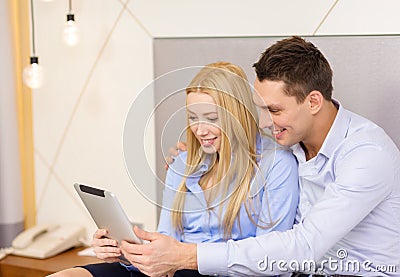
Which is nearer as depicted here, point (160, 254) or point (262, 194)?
point (160, 254)

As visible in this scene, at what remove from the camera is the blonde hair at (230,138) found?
69.8 inches

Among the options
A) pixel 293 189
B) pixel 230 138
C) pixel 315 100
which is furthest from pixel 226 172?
pixel 315 100

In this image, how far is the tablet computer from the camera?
5.46ft

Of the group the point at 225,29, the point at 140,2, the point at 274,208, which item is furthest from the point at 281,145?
the point at 140,2

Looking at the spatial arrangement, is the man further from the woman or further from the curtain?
the curtain

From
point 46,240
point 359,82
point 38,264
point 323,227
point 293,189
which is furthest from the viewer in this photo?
point 46,240

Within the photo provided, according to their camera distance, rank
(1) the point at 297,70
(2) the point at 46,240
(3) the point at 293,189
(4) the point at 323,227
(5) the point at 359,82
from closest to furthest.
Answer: (4) the point at 323,227
(1) the point at 297,70
(3) the point at 293,189
(5) the point at 359,82
(2) the point at 46,240

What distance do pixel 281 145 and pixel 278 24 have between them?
22.0 inches

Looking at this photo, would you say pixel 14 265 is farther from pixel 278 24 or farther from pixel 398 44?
pixel 398 44

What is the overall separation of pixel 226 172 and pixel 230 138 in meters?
0.10

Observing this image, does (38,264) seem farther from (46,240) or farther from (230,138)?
(230,138)

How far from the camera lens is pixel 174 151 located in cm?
190

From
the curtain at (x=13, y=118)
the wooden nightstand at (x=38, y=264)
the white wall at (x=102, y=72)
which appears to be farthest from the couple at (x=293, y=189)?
the curtain at (x=13, y=118)

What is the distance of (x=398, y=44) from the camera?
78.8 inches
